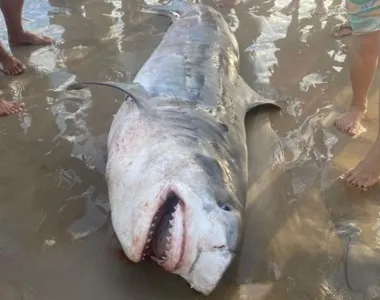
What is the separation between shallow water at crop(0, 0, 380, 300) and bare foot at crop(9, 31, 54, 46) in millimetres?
73

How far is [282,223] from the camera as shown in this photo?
269 centimetres

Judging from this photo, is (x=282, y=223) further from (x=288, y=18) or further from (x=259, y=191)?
(x=288, y=18)

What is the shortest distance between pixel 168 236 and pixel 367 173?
52.8 inches

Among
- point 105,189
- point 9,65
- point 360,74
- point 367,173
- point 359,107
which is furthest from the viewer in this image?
point 9,65

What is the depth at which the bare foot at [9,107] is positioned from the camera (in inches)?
135

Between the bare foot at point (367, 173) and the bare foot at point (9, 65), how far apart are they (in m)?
2.48

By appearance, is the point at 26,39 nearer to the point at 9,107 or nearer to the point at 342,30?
the point at 9,107

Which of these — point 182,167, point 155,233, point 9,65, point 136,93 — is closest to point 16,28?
point 9,65

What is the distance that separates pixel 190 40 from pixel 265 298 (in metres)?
2.02

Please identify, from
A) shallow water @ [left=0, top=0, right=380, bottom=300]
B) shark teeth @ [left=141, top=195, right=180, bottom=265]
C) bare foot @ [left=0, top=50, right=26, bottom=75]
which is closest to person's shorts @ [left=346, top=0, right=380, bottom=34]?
shallow water @ [left=0, top=0, right=380, bottom=300]

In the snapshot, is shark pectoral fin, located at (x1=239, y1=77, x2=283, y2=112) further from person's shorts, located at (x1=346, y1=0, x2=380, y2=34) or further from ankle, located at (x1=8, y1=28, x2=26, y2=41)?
ankle, located at (x1=8, y1=28, x2=26, y2=41)

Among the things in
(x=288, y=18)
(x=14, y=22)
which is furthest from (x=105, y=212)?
(x=288, y=18)

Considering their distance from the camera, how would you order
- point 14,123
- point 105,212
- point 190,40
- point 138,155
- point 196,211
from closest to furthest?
point 196,211 → point 138,155 → point 105,212 → point 14,123 → point 190,40

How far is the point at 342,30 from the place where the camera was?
4770 mm
